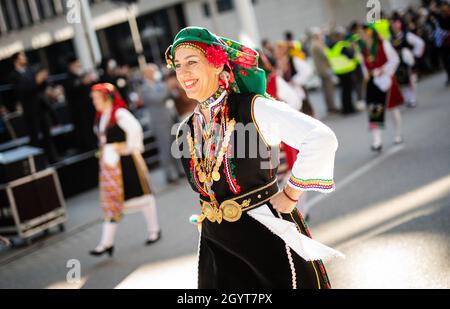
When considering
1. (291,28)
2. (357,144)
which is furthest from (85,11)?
(291,28)

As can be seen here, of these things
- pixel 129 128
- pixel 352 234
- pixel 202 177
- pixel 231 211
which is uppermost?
pixel 202 177

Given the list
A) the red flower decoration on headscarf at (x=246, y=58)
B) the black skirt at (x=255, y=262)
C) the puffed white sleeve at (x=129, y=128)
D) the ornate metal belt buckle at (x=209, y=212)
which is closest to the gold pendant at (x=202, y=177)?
the ornate metal belt buckle at (x=209, y=212)

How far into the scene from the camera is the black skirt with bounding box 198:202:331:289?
2850 mm

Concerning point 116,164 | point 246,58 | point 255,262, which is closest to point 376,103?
point 116,164

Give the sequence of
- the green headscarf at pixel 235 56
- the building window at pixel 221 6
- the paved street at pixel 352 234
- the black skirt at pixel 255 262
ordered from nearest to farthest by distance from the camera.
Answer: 1. the black skirt at pixel 255 262
2. the green headscarf at pixel 235 56
3. the paved street at pixel 352 234
4. the building window at pixel 221 6

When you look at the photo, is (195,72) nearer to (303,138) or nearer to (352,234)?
(303,138)

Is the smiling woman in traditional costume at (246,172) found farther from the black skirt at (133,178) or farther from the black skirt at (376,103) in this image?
the black skirt at (376,103)

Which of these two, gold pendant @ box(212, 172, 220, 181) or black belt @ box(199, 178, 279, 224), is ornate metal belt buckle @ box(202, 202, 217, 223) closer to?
black belt @ box(199, 178, 279, 224)

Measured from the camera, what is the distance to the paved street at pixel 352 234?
4.98 m

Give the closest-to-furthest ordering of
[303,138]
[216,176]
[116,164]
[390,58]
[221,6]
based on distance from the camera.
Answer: [303,138], [216,176], [116,164], [390,58], [221,6]

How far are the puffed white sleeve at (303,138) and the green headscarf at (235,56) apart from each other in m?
0.18

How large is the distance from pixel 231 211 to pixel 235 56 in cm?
75

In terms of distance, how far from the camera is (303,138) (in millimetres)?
2736
